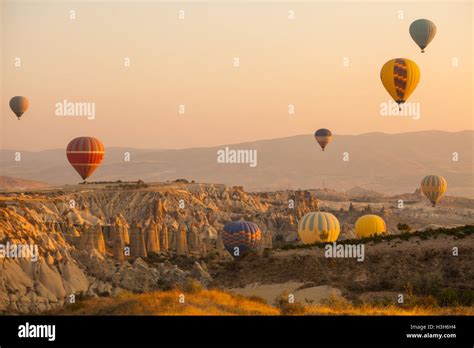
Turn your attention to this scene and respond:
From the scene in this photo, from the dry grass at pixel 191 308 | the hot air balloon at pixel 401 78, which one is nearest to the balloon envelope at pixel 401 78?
the hot air balloon at pixel 401 78

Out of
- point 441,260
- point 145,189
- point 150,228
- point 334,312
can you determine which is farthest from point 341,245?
point 145,189

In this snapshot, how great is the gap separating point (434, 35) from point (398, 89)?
28.1 ft

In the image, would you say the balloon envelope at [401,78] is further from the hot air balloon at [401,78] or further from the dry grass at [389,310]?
the dry grass at [389,310]

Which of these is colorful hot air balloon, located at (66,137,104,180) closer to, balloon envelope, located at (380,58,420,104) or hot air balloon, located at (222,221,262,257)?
hot air balloon, located at (222,221,262,257)

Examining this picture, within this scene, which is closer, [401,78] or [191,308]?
[191,308]

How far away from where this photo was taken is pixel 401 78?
6669cm

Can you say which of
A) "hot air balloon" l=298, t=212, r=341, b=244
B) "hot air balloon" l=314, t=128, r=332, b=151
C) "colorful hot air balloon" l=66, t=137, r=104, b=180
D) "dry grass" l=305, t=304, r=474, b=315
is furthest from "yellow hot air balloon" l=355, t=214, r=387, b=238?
"dry grass" l=305, t=304, r=474, b=315

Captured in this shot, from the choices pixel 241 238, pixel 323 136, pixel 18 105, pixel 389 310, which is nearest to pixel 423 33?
pixel 241 238

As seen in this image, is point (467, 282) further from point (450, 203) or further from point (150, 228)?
point (450, 203)

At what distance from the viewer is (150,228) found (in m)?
82.9

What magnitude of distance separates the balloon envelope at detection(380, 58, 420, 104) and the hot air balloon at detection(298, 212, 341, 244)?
1177 cm

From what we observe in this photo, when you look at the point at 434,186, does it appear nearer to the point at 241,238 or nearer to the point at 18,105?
the point at 241,238

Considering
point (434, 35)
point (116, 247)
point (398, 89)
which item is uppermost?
point (434, 35)

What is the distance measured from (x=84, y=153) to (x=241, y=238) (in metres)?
22.4
